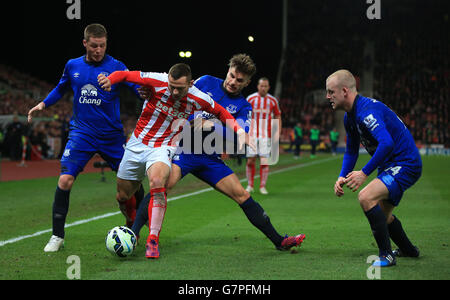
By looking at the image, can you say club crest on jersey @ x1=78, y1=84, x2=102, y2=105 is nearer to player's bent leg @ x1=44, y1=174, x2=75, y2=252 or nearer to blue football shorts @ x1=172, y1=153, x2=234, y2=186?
player's bent leg @ x1=44, y1=174, x2=75, y2=252

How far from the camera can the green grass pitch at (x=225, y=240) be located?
4.71m

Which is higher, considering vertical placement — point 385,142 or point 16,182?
point 385,142

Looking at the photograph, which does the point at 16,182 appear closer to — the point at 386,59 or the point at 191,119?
the point at 191,119

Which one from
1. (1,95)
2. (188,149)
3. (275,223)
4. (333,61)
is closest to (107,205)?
(275,223)

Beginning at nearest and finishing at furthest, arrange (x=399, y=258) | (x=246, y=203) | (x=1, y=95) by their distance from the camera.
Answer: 1. (x=399, y=258)
2. (x=246, y=203)
3. (x=1, y=95)

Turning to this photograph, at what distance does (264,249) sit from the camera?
5805 millimetres

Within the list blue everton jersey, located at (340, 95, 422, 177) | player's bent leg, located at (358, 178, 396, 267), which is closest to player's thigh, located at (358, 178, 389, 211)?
player's bent leg, located at (358, 178, 396, 267)

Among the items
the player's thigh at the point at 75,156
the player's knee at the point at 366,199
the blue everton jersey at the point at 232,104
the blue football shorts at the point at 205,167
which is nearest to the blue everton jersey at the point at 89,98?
the player's thigh at the point at 75,156

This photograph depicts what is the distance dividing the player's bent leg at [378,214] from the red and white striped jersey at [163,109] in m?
1.46

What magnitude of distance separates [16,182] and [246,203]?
9946 millimetres

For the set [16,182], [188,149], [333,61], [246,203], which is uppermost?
[333,61]

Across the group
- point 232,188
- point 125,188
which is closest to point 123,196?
point 125,188

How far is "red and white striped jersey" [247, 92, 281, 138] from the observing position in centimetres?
1246

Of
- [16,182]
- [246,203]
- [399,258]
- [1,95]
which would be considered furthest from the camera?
[1,95]
